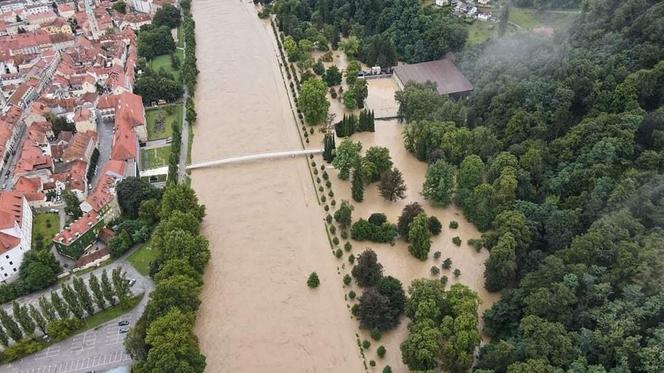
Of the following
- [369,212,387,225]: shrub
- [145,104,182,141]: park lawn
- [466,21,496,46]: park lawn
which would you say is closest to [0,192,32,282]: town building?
[145,104,182,141]: park lawn

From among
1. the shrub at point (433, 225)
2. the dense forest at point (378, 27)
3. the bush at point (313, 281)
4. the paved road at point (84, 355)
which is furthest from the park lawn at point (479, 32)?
the paved road at point (84, 355)

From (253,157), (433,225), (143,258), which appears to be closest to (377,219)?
(433,225)

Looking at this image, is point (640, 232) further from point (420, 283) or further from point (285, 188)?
point (285, 188)

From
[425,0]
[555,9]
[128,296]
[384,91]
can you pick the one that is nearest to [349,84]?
[384,91]

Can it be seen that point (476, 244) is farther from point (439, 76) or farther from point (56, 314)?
point (56, 314)

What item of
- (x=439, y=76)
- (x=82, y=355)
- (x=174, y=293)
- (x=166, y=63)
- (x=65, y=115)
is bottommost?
(x=82, y=355)

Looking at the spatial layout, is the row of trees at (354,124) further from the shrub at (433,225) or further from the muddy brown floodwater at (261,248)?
the shrub at (433,225)
